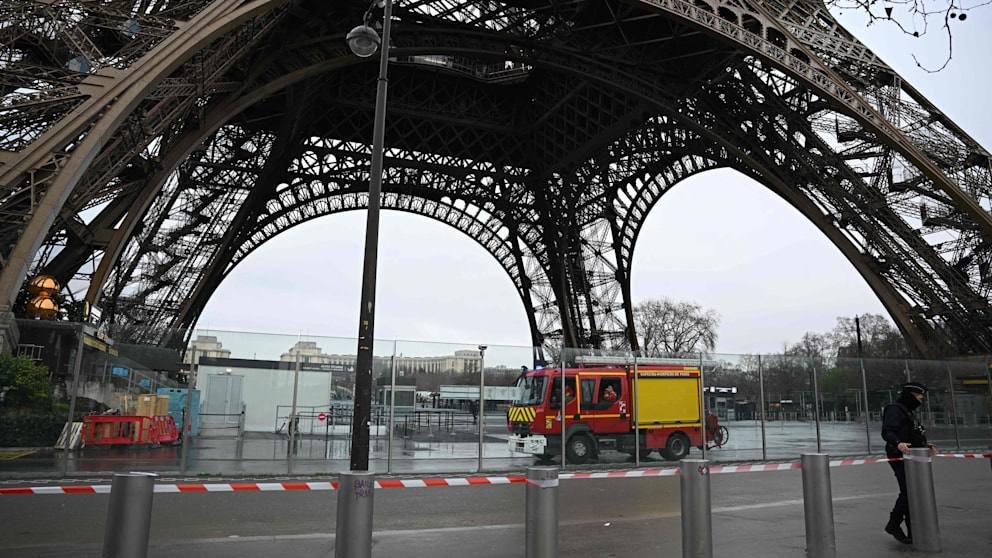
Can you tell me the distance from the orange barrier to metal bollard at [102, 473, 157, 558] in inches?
441

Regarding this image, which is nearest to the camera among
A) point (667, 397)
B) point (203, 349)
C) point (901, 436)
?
point (901, 436)

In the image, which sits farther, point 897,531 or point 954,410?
point 954,410

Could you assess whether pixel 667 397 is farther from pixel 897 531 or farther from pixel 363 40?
pixel 363 40

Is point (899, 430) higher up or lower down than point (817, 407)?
lower down

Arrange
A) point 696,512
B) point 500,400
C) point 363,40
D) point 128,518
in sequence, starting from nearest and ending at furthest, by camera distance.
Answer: point 128,518, point 696,512, point 363,40, point 500,400

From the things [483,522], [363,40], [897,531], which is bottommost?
[483,522]

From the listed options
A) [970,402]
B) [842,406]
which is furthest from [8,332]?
[970,402]

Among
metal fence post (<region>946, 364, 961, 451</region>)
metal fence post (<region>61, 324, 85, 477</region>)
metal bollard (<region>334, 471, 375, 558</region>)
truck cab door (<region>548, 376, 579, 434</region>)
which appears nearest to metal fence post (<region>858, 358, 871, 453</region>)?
metal fence post (<region>946, 364, 961, 451</region>)

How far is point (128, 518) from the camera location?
449cm

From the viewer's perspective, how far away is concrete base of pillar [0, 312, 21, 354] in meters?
13.1

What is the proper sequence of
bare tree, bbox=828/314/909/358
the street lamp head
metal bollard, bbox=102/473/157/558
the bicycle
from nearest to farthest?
metal bollard, bbox=102/473/157/558 → the street lamp head → the bicycle → bare tree, bbox=828/314/909/358

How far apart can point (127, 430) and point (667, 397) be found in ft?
42.4

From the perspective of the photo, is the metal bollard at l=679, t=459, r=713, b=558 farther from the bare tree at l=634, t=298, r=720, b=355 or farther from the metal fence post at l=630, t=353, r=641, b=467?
the bare tree at l=634, t=298, r=720, b=355

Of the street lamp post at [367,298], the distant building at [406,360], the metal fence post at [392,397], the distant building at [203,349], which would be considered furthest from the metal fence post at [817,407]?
the distant building at [203,349]
